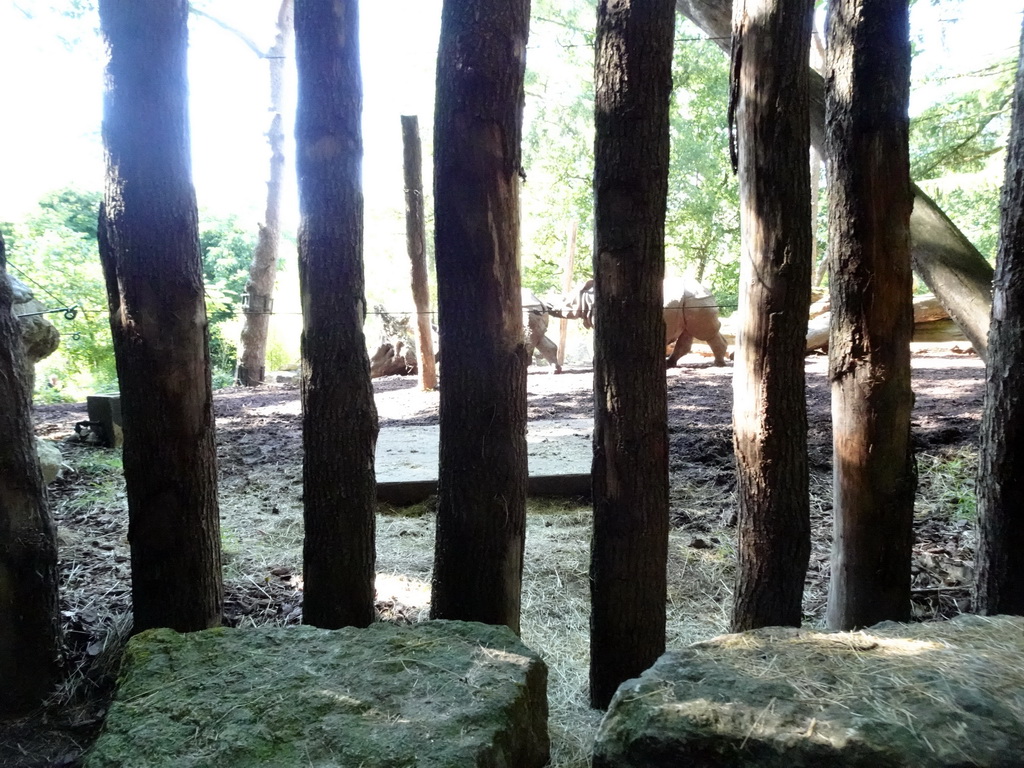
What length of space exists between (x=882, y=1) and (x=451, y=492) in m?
2.62

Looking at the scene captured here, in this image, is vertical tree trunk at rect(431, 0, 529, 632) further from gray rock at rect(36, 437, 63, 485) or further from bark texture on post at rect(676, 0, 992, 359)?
gray rock at rect(36, 437, 63, 485)

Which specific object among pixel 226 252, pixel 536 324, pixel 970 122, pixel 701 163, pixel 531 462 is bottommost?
pixel 531 462

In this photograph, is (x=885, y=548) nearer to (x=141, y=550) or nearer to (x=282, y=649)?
(x=282, y=649)

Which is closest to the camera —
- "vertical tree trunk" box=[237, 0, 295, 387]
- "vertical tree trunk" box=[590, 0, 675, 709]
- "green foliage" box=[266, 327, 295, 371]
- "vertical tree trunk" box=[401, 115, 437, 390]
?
"vertical tree trunk" box=[590, 0, 675, 709]

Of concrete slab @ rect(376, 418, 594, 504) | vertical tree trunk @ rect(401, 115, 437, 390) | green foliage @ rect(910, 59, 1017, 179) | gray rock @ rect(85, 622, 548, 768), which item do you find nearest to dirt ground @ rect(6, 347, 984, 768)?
concrete slab @ rect(376, 418, 594, 504)

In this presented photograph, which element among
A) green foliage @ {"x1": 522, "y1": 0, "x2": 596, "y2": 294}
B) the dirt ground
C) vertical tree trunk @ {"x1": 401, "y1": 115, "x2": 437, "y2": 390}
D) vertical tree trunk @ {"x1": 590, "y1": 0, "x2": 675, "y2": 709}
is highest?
green foliage @ {"x1": 522, "y1": 0, "x2": 596, "y2": 294}

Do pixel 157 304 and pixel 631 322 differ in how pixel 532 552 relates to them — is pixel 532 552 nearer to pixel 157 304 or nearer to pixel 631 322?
pixel 631 322

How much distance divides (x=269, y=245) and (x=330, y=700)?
12295mm

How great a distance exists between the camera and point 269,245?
43.4 feet

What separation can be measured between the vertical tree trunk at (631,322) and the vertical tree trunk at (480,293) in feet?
1.11

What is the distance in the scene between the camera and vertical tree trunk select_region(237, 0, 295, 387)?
1316 centimetres

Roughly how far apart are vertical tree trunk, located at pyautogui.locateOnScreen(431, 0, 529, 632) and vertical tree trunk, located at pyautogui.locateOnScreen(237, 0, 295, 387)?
1101 centimetres

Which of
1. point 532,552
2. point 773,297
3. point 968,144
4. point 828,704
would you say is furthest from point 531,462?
point 968,144

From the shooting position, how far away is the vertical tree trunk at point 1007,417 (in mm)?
2727
